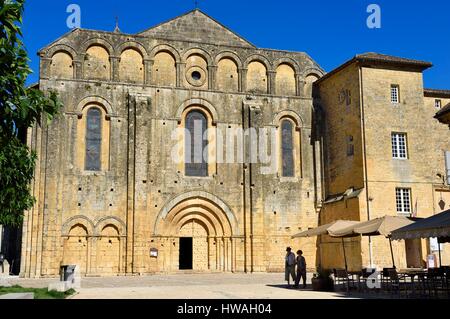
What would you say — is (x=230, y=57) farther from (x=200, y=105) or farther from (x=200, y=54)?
(x=200, y=105)

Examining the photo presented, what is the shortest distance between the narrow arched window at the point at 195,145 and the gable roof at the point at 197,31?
14.9ft

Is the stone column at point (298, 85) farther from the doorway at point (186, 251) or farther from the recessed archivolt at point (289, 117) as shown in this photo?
the doorway at point (186, 251)

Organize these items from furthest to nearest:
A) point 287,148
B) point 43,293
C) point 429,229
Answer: point 287,148 < point 43,293 < point 429,229

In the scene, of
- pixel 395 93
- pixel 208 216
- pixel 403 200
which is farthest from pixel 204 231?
pixel 395 93

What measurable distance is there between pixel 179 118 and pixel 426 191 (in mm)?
13601

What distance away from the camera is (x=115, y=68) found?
100.0ft

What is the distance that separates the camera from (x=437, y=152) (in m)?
31.1

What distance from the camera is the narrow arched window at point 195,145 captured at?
30953mm

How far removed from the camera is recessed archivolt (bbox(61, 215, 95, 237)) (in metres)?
28.2

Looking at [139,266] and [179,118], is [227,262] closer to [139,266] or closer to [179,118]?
[139,266]

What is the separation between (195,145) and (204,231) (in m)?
4.80

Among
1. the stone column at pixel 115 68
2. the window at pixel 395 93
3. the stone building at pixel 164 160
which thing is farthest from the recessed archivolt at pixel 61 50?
the window at pixel 395 93
